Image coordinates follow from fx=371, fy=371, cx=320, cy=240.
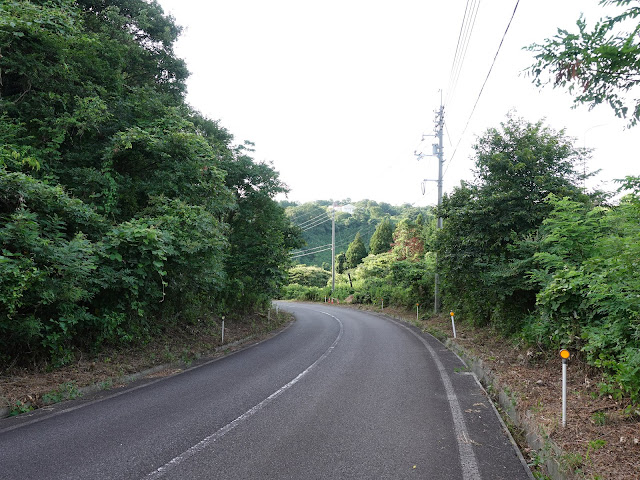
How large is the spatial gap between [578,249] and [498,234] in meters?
3.13

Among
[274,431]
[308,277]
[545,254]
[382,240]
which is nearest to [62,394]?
[274,431]

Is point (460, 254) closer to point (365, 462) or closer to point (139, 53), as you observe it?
point (365, 462)

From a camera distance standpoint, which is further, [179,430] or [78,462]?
[179,430]

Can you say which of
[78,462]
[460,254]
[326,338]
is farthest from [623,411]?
[326,338]

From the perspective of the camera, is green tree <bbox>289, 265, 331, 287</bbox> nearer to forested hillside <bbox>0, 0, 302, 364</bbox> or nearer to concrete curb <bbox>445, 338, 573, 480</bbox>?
forested hillside <bbox>0, 0, 302, 364</bbox>

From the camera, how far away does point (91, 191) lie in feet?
27.7

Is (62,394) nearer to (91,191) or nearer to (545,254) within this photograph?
(91,191)

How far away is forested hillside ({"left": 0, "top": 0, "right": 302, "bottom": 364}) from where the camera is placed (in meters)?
6.21

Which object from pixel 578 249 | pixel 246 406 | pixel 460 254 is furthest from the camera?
pixel 460 254

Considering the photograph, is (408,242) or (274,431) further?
(408,242)

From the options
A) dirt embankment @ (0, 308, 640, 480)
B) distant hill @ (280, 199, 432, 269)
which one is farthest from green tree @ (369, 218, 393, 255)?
dirt embankment @ (0, 308, 640, 480)

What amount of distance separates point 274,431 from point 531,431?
3.23m

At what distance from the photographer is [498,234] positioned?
10.4m

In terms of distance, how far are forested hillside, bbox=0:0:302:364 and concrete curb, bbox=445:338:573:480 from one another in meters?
6.67
